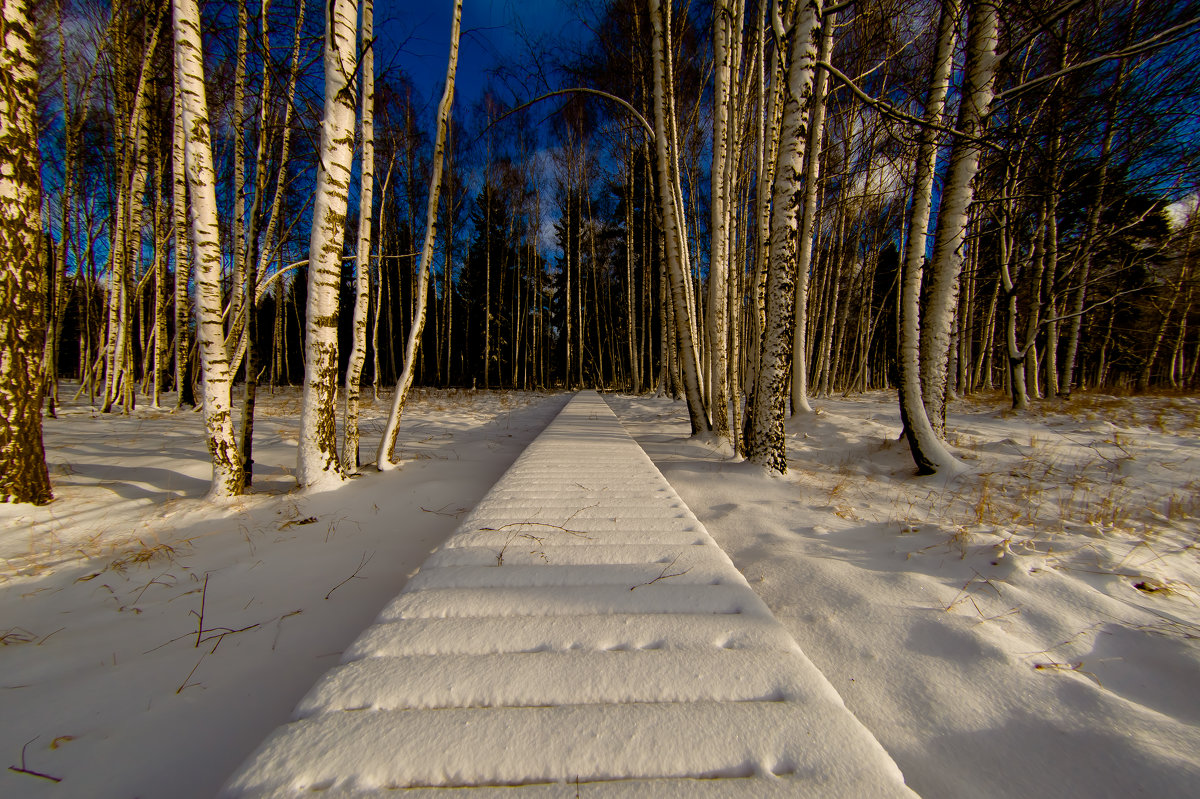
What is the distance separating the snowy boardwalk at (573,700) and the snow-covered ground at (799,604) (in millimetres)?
543

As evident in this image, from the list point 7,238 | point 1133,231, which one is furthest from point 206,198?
point 1133,231

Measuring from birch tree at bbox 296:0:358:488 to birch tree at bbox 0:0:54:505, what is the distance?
5.79ft

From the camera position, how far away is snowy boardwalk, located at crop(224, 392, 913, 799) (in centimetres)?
78

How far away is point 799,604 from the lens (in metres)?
1.93

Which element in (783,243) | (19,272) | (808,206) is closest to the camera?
(19,272)

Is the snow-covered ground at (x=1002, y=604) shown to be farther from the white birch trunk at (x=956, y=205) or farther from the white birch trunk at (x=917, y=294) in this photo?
the white birch trunk at (x=956, y=205)

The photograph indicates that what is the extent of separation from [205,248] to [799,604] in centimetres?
493

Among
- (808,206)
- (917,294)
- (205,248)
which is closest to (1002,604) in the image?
(917,294)

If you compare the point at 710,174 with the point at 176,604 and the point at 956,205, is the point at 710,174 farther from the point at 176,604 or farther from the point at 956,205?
the point at 176,604

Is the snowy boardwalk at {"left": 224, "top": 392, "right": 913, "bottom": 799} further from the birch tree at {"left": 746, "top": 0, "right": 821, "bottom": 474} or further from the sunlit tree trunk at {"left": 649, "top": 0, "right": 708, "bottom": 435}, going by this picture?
the sunlit tree trunk at {"left": 649, "top": 0, "right": 708, "bottom": 435}

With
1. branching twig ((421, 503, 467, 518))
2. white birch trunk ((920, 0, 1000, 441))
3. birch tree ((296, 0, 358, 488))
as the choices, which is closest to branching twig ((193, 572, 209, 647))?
branching twig ((421, 503, 467, 518))

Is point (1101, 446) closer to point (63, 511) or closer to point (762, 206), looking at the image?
point (762, 206)

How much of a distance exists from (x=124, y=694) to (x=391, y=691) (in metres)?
1.25

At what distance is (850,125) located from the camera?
8539 millimetres
